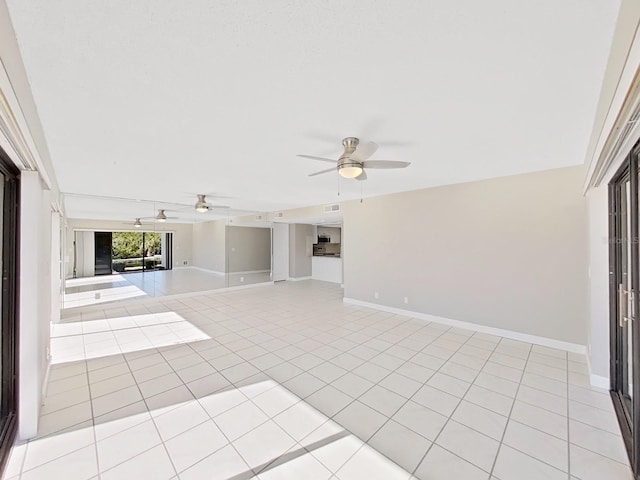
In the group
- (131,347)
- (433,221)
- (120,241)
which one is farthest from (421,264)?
(120,241)

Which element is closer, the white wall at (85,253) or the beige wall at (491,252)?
the beige wall at (491,252)

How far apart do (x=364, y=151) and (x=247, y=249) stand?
8.18 meters

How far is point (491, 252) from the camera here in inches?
158

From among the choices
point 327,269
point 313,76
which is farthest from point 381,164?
point 327,269

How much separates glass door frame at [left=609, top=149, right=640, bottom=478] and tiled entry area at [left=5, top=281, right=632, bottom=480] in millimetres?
109

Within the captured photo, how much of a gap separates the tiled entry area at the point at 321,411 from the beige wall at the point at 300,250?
504cm

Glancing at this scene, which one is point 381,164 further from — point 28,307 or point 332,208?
point 332,208

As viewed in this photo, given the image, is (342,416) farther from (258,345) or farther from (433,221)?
(433,221)

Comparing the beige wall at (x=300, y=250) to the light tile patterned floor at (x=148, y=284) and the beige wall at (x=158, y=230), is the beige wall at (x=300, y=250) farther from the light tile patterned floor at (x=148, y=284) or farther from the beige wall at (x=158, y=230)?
the beige wall at (x=158, y=230)

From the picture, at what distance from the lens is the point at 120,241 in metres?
9.66

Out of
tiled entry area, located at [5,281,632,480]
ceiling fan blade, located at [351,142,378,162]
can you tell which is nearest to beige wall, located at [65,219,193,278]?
tiled entry area, located at [5,281,632,480]

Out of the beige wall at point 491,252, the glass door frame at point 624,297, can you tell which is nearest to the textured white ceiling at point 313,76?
the glass door frame at point 624,297

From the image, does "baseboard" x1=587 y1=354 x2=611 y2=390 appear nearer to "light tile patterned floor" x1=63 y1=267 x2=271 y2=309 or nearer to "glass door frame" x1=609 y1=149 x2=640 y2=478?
"glass door frame" x1=609 y1=149 x2=640 y2=478

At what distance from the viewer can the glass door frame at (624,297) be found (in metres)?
1.63
